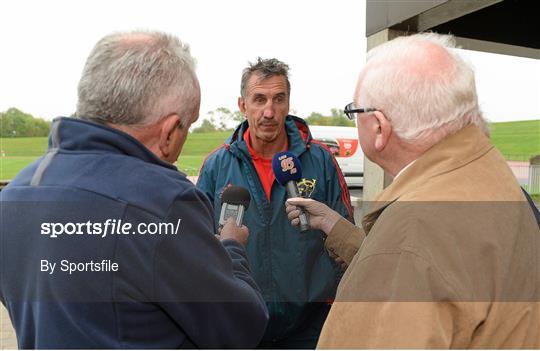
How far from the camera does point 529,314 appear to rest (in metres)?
1.18

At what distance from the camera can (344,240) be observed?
2.11 m

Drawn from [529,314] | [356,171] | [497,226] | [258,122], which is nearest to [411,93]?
[497,226]

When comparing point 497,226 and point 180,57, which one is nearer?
point 497,226

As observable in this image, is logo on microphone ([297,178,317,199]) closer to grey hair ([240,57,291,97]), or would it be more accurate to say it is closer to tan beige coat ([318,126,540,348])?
grey hair ([240,57,291,97])

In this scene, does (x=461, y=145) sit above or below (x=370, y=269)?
above

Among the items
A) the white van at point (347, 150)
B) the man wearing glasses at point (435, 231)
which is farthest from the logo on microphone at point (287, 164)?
the white van at point (347, 150)

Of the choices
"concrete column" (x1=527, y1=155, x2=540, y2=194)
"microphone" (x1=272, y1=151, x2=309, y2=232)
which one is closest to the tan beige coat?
"microphone" (x1=272, y1=151, x2=309, y2=232)

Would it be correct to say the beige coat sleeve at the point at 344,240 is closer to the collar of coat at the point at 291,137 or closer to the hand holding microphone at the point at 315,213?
the hand holding microphone at the point at 315,213

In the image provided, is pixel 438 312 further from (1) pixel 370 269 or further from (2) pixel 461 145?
(2) pixel 461 145

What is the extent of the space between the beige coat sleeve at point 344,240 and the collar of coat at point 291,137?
70 centimetres

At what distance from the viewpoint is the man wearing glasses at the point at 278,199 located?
100 inches

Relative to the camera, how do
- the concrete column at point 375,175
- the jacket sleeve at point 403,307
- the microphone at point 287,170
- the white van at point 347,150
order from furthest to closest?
the white van at point 347,150, the concrete column at point 375,175, the microphone at point 287,170, the jacket sleeve at point 403,307

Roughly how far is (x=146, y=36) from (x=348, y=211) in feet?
5.29

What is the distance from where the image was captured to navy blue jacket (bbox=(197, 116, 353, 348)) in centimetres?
254
